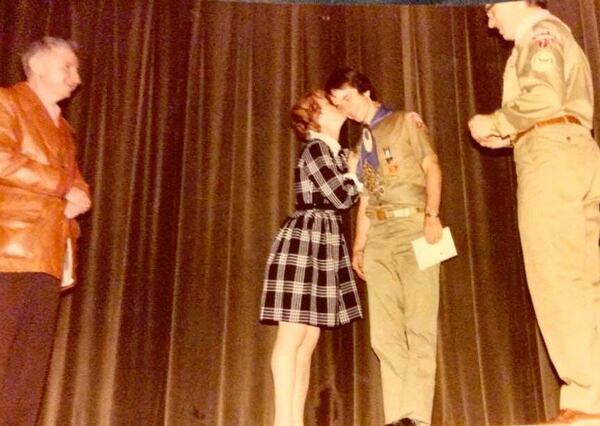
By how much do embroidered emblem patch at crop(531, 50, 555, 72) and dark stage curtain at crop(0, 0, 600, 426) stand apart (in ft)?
3.75

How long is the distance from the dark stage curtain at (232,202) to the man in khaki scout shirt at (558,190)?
1009mm

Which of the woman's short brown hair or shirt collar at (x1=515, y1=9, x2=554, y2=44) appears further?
the woman's short brown hair

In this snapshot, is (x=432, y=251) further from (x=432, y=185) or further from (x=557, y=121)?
(x=557, y=121)

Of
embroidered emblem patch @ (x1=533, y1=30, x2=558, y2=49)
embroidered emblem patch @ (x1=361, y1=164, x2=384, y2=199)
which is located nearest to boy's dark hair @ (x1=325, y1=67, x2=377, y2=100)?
embroidered emblem patch @ (x1=361, y1=164, x2=384, y2=199)

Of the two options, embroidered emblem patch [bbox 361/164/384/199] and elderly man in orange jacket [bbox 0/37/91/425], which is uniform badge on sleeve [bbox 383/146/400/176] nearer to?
embroidered emblem patch [bbox 361/164/384/199]

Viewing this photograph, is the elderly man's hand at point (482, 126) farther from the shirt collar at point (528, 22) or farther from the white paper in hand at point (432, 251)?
the white paper in hand at point (432, 251)

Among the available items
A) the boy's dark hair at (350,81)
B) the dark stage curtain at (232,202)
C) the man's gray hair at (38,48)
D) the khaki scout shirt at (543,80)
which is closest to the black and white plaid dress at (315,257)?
the boy's dark hair at (350,81)

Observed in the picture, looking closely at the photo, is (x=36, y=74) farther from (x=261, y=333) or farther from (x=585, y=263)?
(x=585, y=263)

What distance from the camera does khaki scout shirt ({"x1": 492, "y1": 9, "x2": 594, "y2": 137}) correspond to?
187 centimetres

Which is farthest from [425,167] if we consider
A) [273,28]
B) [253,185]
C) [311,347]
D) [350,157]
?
[273,28]

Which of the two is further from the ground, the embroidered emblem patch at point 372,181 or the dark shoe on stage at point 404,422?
A: the embroidered emblem patch at point 372,181

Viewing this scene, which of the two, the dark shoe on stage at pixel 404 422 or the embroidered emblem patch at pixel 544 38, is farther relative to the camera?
the dark shoe on stage at pixel 404 422

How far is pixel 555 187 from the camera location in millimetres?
1830

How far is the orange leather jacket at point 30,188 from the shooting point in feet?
6.10
